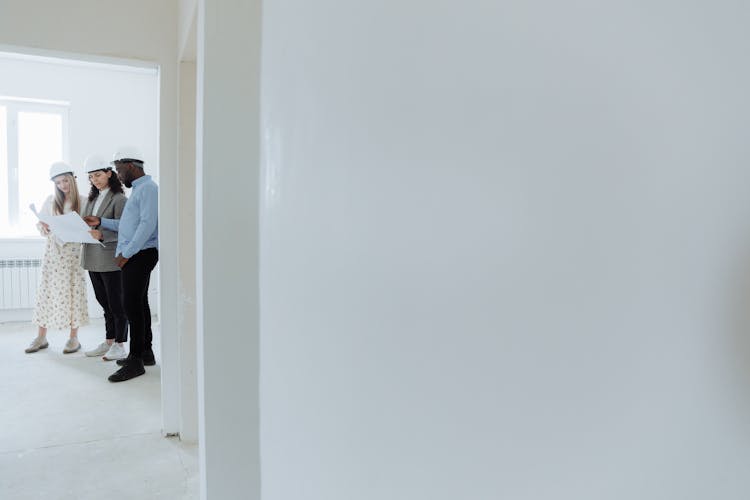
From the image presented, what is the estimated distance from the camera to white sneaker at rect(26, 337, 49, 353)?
3734 mm

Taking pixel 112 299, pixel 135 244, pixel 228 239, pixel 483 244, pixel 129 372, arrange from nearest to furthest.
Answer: pixel 483 244 → pixel 228 239 → pixel 135 244 → pixel 129 372 → pixel 112 299

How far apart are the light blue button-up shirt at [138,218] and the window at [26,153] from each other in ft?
9.72

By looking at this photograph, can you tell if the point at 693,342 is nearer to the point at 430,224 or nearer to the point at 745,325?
the point at 745,325

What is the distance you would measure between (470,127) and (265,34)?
33.8 inches

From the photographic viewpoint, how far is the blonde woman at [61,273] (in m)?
3.57

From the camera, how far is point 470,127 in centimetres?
36

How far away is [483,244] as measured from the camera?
35 cm

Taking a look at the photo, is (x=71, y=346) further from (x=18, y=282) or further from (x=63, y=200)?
(x=18, y=282)

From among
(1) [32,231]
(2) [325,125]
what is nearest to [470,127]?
(2) [325,125]

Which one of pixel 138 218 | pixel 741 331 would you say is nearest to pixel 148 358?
pixel 138 218

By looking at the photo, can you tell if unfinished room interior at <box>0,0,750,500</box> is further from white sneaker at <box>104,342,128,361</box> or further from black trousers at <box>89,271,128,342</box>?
white sneaker at <box>104,342,128,361</box>

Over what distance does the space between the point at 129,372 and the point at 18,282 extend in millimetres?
2577

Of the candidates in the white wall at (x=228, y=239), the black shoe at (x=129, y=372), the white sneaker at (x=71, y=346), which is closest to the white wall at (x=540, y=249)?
the white wall at (x=228, y=239)

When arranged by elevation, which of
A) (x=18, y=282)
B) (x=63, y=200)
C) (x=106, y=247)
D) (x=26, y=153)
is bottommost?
(x=18, y=282)
